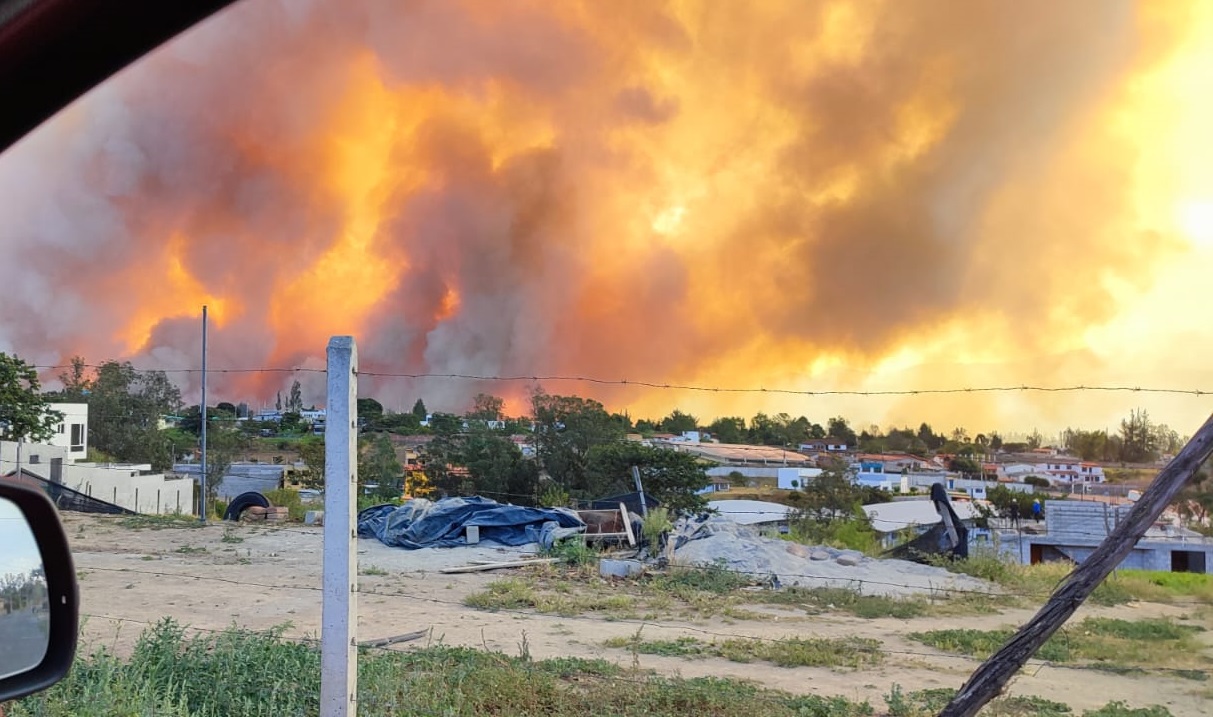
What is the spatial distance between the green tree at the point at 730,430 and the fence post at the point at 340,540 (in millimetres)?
15366

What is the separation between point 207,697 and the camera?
4098mm

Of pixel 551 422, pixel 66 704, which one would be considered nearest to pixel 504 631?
pixel 66 704

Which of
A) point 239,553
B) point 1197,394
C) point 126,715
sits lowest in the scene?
point 239,553

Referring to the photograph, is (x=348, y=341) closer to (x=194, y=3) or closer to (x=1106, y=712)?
(x=194, y=3)

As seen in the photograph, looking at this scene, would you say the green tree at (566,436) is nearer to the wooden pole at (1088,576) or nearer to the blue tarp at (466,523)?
the blue tarp at (466,523)

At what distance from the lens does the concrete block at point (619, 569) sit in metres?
11.0

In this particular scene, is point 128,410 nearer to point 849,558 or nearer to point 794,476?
point 794,476

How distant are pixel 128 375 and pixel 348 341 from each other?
28.8m

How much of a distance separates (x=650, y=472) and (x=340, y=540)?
601 inches

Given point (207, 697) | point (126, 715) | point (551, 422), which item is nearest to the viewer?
point (126, 715)

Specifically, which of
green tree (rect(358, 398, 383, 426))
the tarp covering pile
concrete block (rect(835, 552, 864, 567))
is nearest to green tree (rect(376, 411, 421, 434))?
green tree (rect(358, 398, 383, 426))

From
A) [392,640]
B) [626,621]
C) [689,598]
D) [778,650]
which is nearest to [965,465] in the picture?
[689,598]

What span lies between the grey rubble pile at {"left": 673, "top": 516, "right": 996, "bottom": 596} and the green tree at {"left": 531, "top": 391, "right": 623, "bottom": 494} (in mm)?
4820

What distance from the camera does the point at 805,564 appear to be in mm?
11766
